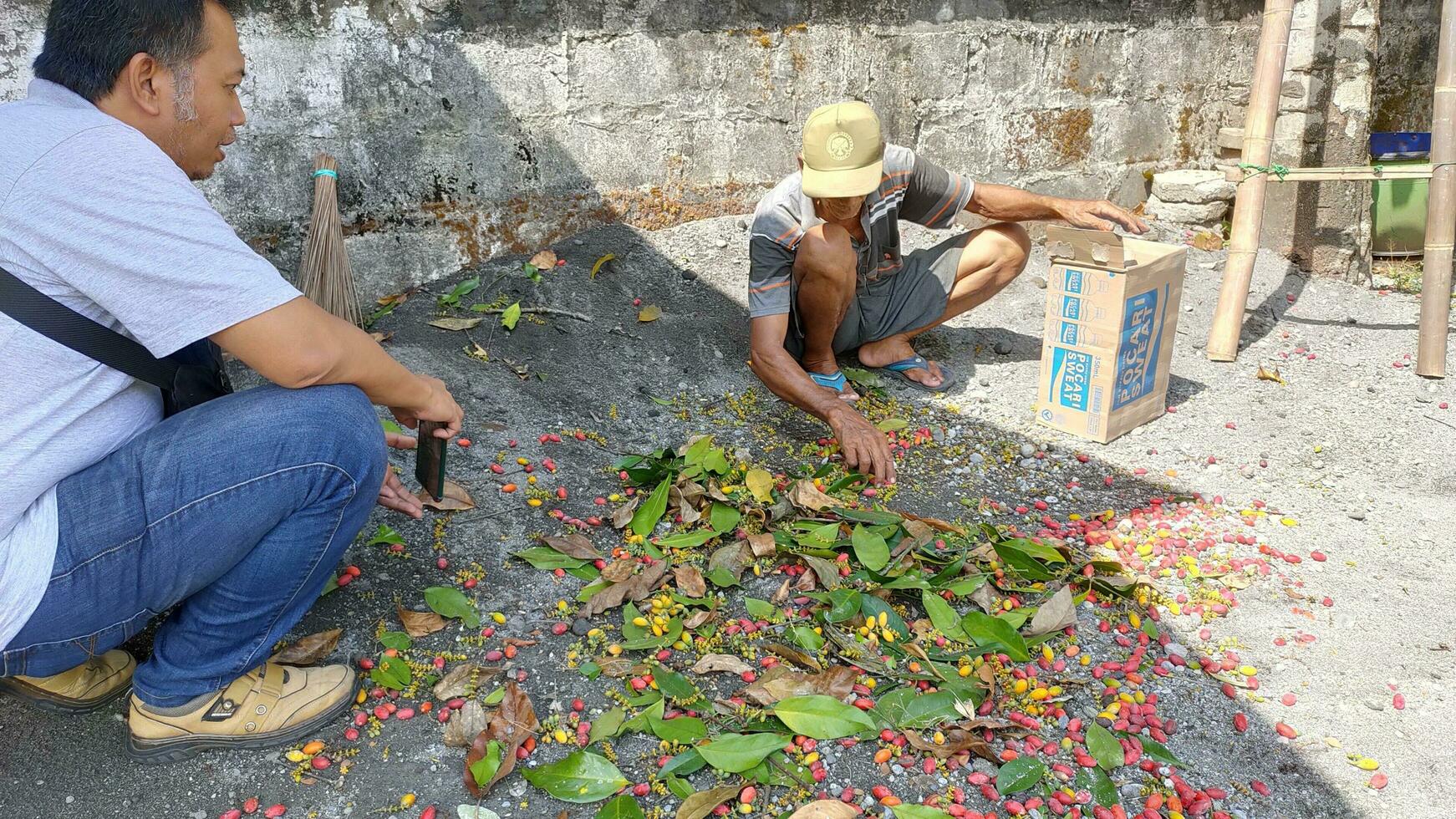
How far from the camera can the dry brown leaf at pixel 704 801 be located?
1810mm

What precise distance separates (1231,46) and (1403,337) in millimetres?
1965

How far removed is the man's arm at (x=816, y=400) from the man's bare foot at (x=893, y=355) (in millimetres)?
498

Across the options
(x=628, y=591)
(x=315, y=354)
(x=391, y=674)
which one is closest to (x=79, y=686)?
(x=391, y=674)

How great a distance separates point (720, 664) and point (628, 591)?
0.33 m

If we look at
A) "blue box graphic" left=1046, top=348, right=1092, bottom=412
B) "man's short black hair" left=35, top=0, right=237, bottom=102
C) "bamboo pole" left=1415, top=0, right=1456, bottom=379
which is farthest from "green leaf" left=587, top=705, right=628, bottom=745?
"bamboo pole" left=1415, top=0, right=1456, bottom=379

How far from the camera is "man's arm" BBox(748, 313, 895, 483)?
2.96 metres

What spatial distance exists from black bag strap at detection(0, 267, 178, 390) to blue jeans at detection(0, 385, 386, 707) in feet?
0.40

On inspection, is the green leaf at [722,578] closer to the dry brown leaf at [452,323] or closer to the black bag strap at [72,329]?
the black bag strap at [72,329]

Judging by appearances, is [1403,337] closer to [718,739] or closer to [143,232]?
[718,739]

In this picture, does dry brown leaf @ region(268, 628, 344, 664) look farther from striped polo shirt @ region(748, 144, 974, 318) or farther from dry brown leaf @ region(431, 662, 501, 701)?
striped polo shirt @ region(748, 144, 974, 318)

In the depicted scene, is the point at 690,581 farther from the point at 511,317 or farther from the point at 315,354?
the point at 511,317

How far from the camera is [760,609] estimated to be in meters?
2.37

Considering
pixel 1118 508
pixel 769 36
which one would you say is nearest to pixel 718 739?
pixel 1118 508

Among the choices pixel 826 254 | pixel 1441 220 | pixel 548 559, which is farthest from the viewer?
pixel 1441 220
